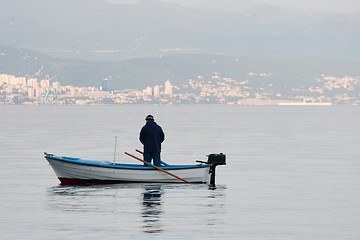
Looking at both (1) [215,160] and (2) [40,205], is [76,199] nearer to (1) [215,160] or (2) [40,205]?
(2) [40,205]

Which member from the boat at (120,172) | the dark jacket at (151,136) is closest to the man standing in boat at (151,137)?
the dark jacket at (151,136)

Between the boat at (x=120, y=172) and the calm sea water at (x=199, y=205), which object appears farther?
the boat at (x=120, y=172)

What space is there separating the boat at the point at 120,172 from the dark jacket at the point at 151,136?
2.30 ft

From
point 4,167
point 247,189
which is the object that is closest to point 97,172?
point 247,189

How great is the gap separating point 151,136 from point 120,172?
1.84 m

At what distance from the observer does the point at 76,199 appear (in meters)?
40.3

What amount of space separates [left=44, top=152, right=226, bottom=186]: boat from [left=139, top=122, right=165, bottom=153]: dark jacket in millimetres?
701

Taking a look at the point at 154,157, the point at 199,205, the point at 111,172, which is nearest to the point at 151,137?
the point at 154,157

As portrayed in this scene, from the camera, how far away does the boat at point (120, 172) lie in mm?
44969

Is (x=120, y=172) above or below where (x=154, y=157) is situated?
below

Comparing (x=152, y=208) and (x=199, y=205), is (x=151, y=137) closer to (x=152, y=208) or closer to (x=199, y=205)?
(x=199, y=205)

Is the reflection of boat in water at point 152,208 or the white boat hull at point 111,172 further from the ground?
the white boat hull at point 111,172

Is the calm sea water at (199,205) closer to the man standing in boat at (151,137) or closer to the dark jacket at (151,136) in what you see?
the man standing in boat at (151,137)

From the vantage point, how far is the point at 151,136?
44.9m
